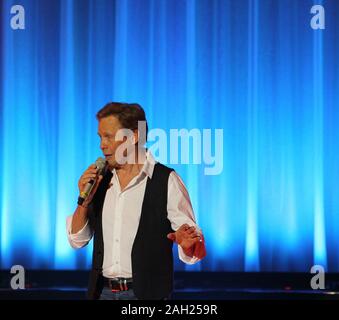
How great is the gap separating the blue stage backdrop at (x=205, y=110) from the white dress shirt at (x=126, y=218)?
2.13 metres

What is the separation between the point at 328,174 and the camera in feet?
15.1

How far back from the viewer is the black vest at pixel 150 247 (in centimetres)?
240

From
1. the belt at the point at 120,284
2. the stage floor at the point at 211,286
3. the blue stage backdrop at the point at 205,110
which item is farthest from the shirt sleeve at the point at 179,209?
the blue stage backdrop at the point at 205,110

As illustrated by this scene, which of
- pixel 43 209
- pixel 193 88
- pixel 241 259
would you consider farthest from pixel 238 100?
pixel 43 209

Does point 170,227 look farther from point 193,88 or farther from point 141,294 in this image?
point 193,88

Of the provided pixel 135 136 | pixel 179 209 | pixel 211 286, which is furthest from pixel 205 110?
pixel 179 209

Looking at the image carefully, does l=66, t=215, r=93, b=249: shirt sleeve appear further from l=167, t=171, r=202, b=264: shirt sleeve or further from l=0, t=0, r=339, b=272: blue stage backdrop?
l=0, t=0, r=339, b=272: blue stage backdrop

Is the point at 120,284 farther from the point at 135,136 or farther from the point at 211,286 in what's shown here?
the point at 211,286

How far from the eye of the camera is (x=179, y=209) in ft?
7.98

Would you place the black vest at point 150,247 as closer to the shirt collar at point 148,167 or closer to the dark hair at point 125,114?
the shirt collar at point 148,167

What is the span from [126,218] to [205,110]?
7.64 feet

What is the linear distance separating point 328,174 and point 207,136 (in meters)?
0.85

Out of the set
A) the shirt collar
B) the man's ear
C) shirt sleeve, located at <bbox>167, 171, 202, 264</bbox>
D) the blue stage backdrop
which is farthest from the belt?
the blue stage backdrop

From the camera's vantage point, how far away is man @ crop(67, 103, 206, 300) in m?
2.39
